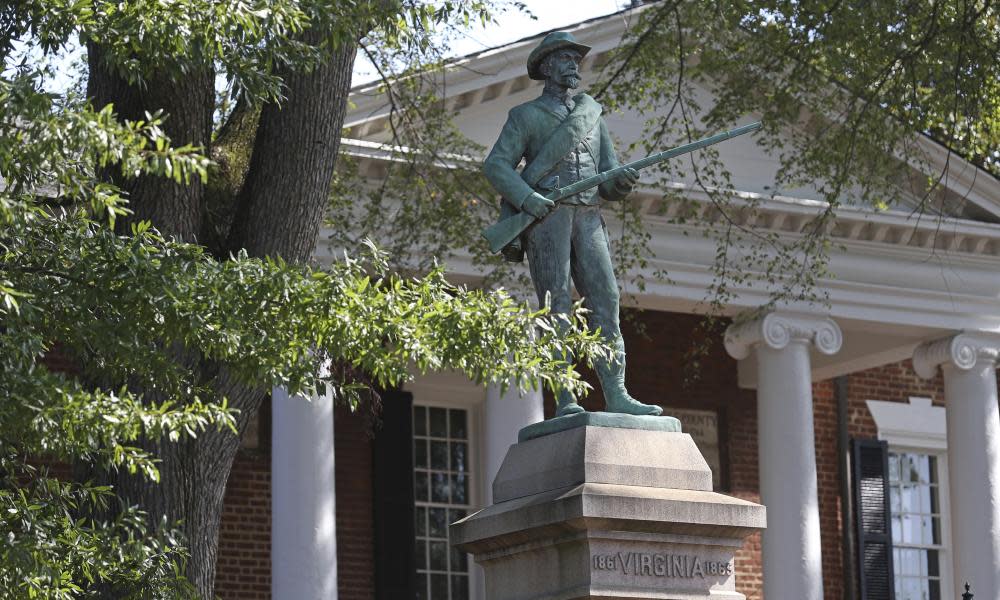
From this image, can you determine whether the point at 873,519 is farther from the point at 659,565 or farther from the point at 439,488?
the point at 659,565

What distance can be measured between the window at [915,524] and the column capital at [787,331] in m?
4.22

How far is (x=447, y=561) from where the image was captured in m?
21.8

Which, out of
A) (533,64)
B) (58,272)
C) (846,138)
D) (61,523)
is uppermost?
(846,138)

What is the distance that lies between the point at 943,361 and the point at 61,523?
48.3 ft

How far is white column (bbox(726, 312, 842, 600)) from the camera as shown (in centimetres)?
1981

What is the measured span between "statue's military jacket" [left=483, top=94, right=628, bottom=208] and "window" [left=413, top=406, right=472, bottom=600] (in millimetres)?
13043

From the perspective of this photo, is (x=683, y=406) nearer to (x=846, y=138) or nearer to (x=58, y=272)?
(x=846, y=138)

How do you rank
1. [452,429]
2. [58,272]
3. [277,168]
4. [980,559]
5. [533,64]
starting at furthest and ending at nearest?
1. [452,429]
2. [980,559]
3. [277,168]
4. [533,64]
5. [58,272]

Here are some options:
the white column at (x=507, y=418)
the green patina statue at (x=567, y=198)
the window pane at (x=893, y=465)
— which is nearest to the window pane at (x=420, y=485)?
the white column at (x=507, y=418)

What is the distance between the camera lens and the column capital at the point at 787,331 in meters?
20.7

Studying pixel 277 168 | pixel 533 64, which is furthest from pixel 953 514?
pixel 533 64

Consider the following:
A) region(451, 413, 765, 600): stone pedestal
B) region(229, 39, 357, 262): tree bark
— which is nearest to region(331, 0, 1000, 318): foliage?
region(229, 39, 357, 262): tree bark

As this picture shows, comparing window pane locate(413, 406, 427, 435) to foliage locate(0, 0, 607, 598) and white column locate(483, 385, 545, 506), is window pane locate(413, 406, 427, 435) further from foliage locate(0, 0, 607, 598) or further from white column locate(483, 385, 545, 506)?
foliage locate(0, 0, 607, 598)

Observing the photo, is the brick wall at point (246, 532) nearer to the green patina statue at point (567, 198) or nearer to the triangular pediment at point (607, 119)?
the triangular pediment at point (607, 119)
